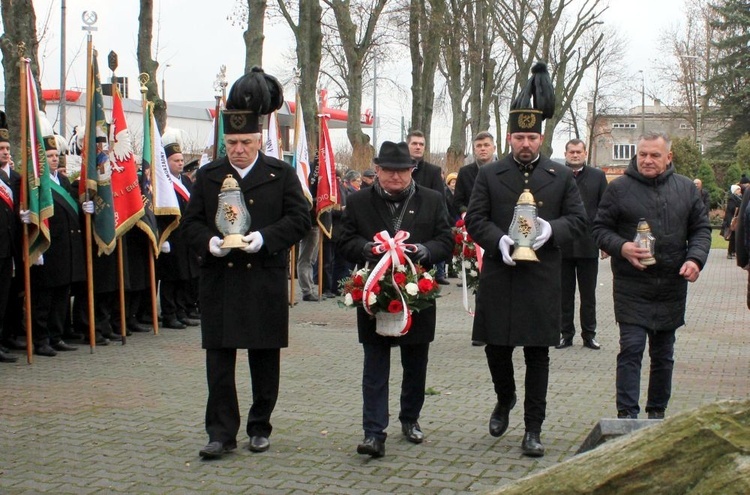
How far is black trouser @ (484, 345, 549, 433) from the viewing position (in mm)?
7031

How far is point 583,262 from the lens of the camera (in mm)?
11734

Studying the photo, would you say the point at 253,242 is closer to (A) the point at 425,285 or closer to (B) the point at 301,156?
(A) the point at 425,285

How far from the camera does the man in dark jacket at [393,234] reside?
7.11 metres

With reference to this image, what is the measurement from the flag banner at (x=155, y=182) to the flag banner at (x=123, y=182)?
43cm

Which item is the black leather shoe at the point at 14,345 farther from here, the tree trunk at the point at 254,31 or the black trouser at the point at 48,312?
the tree trunk at the point at 254,31

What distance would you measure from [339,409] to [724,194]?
145 ft

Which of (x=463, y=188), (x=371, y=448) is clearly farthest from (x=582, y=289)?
(x=371, y=448)

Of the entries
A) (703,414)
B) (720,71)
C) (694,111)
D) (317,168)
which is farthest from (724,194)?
(703,414)

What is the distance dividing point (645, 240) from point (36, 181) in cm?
618

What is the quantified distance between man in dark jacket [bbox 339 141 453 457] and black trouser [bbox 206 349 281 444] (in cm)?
62

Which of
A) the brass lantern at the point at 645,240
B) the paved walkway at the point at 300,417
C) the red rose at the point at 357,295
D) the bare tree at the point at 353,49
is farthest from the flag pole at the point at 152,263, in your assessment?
the bare tree at the point at 353,49

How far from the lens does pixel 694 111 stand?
6525cm

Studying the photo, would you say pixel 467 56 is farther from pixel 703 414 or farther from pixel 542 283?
pixel 703 414

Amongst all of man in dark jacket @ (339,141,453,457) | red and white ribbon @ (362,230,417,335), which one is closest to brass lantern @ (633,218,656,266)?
man in dark jacket @ (339,141,453,457)
